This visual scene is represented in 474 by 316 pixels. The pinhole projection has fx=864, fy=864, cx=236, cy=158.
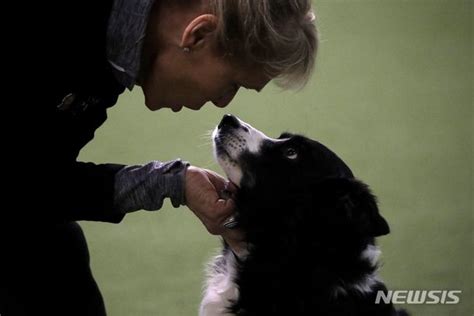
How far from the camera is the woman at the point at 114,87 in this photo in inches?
69.6

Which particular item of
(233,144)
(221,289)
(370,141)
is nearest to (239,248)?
(221,289)

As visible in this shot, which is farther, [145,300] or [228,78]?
[145,300]

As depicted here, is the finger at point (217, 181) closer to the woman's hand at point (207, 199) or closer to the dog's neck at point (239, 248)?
the woman's hand at point (207, 199)

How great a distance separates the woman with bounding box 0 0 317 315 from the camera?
69.6 inches

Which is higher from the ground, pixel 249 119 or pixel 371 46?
pixel 371 46

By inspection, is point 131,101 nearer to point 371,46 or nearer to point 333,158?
point 371,46

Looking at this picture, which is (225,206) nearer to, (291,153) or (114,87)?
(291,153)

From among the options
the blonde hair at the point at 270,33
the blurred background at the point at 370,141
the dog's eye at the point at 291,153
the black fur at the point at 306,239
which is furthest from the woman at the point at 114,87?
the blurred background at the point at 370,141

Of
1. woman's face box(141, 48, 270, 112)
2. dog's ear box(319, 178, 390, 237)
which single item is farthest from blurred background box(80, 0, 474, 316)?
woman's face box(141, 48, 270, 112)

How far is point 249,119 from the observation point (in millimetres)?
4137

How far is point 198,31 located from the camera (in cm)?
180

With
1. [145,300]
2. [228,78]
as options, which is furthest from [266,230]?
[145,300]

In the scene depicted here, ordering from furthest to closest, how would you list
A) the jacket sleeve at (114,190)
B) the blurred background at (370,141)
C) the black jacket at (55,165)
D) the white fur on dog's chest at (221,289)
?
1. the blurred background at (370,141)
2. the white fur on dog's chest at (221,289)
3. the jacket sleeve at (114,190)
4. the black jacket at (55,165)

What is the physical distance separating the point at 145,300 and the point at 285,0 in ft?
5.94
